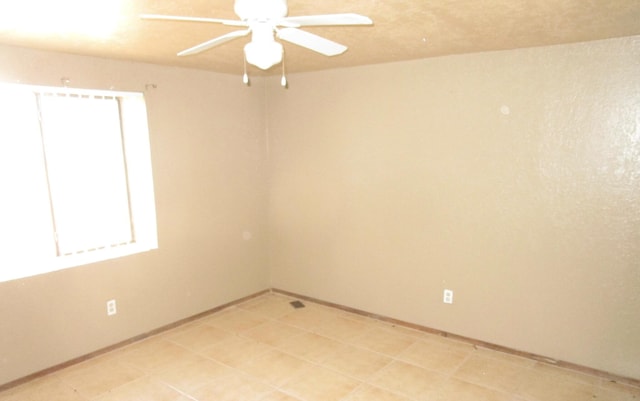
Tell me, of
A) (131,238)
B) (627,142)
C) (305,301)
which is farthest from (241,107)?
(627,142)

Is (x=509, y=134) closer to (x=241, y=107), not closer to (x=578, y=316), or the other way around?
(x=578, y=316)

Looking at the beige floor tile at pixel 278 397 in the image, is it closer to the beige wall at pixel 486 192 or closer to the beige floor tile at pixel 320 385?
the beige floor tile at pixel 320 385

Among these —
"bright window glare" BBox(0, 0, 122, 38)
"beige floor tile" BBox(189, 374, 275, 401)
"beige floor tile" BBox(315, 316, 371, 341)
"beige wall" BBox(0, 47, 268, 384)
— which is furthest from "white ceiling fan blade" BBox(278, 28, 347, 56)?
"beige floor tile" BBox(315, 316, 371, 341)

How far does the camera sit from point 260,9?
138cm

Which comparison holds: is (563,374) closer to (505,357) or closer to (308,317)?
(505,357)

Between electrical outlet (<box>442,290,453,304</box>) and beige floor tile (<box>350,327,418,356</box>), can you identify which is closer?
beige floor tile (<box>350,327,418,356</box>)

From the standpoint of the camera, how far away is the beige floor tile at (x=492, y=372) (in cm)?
281

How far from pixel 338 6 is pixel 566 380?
9.74ft

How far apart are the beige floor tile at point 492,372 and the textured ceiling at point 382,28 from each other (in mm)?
2391

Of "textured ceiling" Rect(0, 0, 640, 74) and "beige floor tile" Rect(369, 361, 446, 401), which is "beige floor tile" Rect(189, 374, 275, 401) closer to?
"beige floor tile" Rect(369, 361, 446, 401)

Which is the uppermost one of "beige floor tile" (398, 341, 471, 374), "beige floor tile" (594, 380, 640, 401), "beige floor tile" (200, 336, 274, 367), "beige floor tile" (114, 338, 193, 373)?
"beige floor tile" (114, 338, 193, 373)

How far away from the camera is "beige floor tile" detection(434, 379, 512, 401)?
2656 millimetres

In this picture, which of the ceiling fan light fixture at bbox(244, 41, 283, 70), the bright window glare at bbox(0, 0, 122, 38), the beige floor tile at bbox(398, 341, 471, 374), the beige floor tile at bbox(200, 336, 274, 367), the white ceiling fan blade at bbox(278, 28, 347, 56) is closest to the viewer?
the ceiling fan light fixture at bbox(244, 41, 283, 70)

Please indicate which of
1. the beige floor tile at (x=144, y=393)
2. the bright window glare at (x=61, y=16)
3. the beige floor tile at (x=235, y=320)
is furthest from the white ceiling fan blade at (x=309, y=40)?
the beige floor tile at (x=235, y=320)
